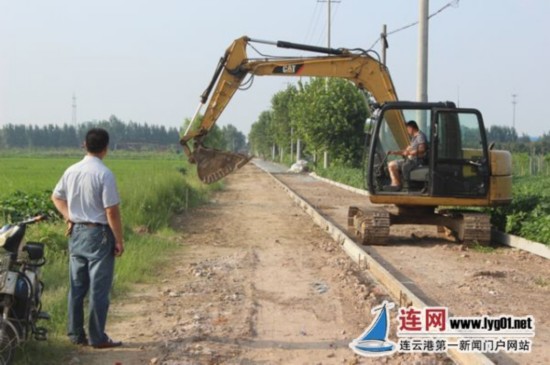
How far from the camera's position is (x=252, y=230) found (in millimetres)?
16344

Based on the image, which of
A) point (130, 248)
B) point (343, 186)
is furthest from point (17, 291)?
point (343, 186)

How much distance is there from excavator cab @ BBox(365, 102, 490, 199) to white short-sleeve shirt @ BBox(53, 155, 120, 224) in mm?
7594

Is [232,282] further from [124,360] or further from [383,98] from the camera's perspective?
[383,98]

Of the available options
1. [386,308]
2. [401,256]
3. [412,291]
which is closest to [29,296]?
[386,308]

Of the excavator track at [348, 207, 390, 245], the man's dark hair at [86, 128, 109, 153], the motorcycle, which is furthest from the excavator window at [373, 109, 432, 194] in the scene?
the motorcycle

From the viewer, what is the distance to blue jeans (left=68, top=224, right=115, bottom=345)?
6.36 m

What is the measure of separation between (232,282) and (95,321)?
3.62 meters

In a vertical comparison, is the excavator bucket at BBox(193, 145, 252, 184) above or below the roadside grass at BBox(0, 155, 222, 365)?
above

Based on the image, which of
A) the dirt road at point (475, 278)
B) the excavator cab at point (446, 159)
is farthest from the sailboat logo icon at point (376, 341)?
the excavator cab at point (446, 159)

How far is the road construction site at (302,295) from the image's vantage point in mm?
6438

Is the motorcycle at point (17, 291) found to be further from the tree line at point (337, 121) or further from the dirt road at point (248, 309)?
the tree line at point (337, 121)

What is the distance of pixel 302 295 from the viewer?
29.5ft

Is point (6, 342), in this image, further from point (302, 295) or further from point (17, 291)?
point (302, 295)

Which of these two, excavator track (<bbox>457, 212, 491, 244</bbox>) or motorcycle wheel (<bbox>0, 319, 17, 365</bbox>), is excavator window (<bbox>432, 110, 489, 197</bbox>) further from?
motorcycle wheel (<bbox>0, 319, 17, 365</bbox>)
